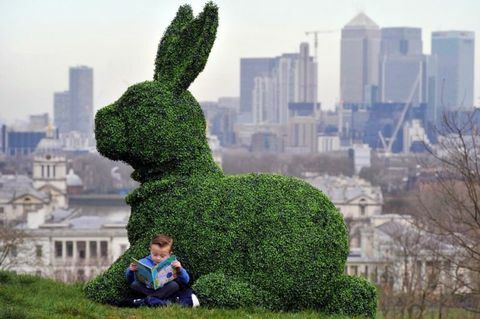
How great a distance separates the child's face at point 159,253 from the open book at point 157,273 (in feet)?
0.13

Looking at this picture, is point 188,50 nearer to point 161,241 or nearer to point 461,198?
point 161,241

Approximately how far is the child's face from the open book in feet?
0.13

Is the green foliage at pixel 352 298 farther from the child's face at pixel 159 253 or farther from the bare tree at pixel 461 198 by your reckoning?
the bare tree at pixel 461 198

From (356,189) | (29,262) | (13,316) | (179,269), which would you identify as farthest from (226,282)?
(356,189)

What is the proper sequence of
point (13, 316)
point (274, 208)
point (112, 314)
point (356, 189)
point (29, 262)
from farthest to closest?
1. point (356, 189)
2. point (29, 262)
3. point (274, 208)
4. point (112, 314)
5. point (13, 316)

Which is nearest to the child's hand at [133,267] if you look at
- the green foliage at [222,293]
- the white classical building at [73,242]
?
the green foliage at [222,293]

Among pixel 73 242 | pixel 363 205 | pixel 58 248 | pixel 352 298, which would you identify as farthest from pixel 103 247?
pixel 352 298

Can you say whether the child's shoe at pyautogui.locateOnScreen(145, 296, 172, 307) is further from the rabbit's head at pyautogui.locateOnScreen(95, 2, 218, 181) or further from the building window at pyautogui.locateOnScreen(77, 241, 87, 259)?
the building window at pyautogui.locateOnScreen(77, 241, 87, 259)

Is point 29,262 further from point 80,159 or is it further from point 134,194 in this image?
point 80,159

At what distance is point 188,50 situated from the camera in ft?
48.6

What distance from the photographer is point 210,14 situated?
14.8m

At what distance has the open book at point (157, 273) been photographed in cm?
1391

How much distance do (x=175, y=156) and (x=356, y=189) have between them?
3607 inches

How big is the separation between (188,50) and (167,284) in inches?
95.2
